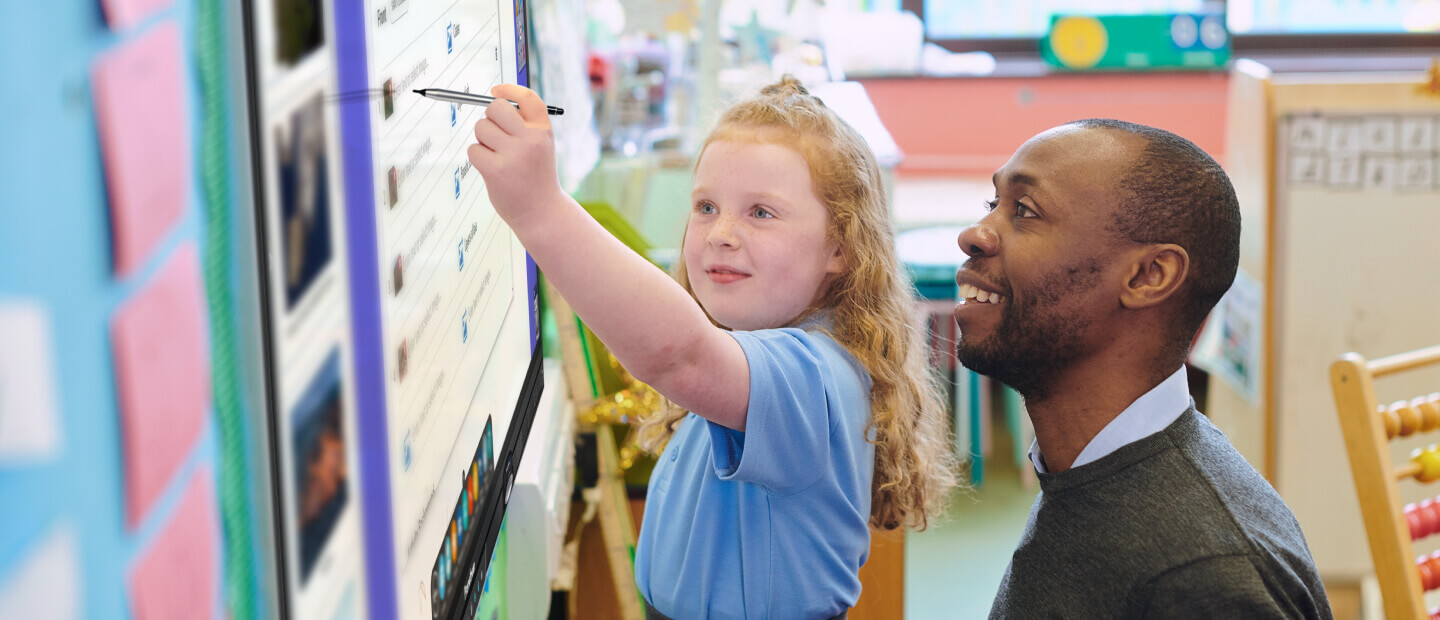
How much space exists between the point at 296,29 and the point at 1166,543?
22.6 inches

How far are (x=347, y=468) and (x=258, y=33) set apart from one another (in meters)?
0.21

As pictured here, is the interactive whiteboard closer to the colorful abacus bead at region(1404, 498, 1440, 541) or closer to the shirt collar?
the shirt collar

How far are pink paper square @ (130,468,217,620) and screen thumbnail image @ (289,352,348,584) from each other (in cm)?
7

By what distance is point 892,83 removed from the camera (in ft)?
14.5

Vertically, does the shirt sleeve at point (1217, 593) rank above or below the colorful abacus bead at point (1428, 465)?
above

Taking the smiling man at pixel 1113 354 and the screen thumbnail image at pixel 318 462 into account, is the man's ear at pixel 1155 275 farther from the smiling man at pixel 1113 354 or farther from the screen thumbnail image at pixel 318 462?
the screen thumbnail image at pixel 318 462

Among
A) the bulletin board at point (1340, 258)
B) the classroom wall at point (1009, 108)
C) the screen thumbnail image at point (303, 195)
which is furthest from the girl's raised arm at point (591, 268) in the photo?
the classroom wall at point (1009, 108)

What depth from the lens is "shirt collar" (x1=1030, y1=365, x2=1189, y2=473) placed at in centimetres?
79

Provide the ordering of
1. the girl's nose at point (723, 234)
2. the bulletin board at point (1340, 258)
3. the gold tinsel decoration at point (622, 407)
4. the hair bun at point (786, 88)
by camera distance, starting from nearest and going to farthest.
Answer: the girl's nose at point (723, 234)
the hair bun at point (786, 88)
the gold tinsel decoration at point (622, 407)
the bulletin board at point (1340, 258)

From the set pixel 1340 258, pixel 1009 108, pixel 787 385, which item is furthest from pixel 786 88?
pixel 1009 108

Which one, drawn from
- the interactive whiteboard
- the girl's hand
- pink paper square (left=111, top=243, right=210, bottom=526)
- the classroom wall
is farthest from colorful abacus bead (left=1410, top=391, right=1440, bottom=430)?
the classroom wall

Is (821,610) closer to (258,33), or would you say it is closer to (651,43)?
(258,33)

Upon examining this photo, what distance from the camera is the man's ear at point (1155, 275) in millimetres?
762

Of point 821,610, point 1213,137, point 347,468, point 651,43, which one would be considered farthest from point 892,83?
point 347,468
